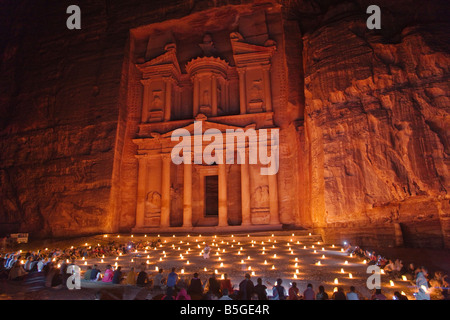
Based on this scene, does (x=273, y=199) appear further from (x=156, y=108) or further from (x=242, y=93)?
(x=156, y=108)

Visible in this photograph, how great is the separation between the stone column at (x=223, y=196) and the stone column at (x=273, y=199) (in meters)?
2.98

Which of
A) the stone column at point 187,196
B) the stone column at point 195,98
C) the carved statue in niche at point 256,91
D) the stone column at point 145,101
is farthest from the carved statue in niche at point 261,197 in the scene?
the stone column at point 145,101

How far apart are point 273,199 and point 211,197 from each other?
5.54 meters

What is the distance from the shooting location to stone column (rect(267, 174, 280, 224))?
19.3 meters

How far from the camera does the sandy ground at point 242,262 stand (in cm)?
838

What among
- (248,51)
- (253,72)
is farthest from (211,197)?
(248,51)

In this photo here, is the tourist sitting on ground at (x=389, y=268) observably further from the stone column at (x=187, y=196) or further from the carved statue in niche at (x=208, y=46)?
the carved statue in niche at (x=208, y=46)

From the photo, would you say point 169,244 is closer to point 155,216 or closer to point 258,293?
point 155,216

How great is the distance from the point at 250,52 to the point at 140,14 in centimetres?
930

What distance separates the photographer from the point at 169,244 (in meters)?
16.9

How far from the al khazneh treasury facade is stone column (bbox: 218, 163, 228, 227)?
7 cm

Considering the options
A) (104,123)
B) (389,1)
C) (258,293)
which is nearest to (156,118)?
(104,123)

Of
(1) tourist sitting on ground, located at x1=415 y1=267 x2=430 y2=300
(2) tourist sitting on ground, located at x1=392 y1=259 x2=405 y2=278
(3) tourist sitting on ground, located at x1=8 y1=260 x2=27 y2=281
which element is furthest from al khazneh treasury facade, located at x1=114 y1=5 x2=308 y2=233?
(1) tourist sitting on ground, located at x1=415 y1=267 x2=430 y2=300

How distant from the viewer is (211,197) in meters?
23.4
